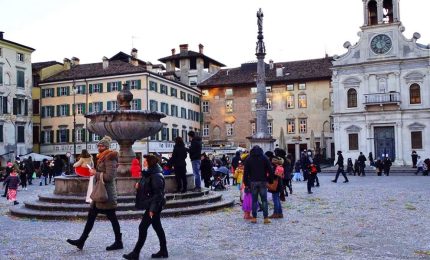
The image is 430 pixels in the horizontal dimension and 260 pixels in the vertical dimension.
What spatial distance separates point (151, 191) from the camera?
7594 mm

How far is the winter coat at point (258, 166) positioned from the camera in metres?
11.2

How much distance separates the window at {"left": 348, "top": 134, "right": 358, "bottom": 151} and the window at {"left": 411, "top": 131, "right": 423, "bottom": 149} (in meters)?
4.81

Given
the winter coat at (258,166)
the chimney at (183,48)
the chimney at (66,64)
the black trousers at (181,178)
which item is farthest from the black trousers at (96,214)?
the chimney at (183,48)

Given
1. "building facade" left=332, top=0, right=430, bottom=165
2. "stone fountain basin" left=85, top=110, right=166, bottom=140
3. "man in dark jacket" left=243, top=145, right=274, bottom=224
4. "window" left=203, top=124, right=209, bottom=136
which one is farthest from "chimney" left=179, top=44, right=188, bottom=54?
"man in dark jacket" left=243, top=145, right=274, bottom=224

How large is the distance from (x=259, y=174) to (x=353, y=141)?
38.0m

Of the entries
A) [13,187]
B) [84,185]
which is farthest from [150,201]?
[13,187]

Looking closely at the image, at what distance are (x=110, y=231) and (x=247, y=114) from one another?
50960 millimetres

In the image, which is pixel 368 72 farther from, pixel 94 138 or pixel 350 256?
pixel 350 256

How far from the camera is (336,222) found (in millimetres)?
11297

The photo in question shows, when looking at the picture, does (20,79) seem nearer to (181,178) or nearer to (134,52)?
(134,52)

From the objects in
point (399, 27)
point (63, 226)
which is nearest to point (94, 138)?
point (399, 27)

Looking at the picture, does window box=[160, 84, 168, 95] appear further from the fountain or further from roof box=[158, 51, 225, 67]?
the fountain

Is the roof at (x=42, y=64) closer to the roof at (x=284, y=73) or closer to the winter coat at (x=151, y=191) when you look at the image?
the roof at (x=284, y=73)

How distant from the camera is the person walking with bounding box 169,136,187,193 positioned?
13.6 metres
